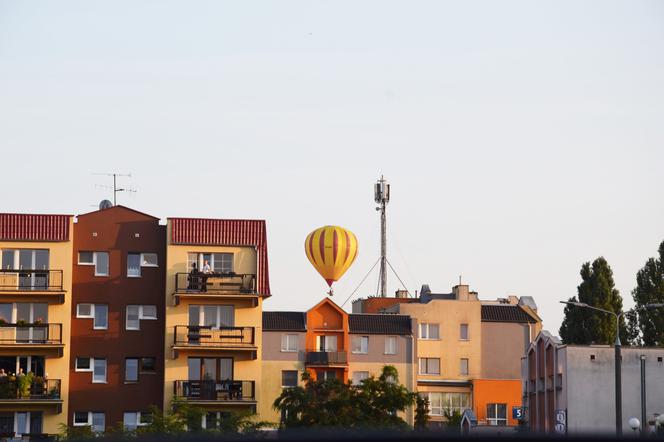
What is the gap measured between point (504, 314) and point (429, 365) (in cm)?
720

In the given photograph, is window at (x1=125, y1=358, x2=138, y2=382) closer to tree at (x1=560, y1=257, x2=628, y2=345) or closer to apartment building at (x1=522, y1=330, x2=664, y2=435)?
apartment building at (x1=522, y1=330, x2=664, y2=435)

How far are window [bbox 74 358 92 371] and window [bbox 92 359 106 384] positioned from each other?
257 millimetres

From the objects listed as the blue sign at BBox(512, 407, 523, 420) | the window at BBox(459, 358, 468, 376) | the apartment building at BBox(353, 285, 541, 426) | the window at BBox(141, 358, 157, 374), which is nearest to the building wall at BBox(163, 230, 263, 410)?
the window at BBox(141, 358, 157, 374)

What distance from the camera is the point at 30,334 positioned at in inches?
3150

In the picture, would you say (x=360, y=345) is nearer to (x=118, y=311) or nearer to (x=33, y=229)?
(x=118, y=311)

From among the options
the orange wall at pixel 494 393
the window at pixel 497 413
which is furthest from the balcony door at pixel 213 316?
the orange wall at pixel 494 393

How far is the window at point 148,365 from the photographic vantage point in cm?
8200

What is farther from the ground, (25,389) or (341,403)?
(25,389)

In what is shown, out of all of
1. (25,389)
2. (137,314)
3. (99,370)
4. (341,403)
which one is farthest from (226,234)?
(341,403)

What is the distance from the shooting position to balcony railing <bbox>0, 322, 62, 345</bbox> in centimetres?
7950

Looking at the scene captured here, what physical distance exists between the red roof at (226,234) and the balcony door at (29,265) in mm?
7088

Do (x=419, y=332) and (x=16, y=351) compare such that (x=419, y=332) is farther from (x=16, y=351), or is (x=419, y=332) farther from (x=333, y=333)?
(x=16, y=351)

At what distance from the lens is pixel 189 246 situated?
269ft

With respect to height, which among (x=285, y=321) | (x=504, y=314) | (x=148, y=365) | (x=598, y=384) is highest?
(x=504, y=314)
